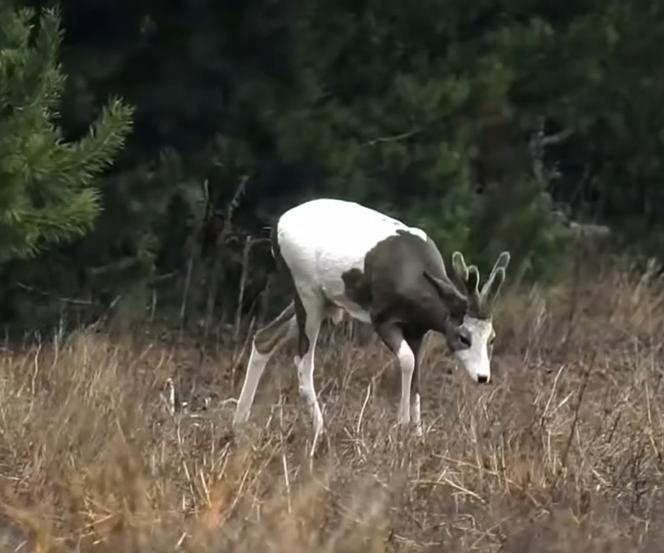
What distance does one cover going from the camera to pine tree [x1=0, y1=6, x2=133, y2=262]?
934cm

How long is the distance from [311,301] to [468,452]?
1.53m

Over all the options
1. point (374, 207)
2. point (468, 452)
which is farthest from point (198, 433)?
Result: point (374, 207)

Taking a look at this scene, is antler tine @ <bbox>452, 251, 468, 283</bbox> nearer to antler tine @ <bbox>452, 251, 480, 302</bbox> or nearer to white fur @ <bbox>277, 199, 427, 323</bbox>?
antler tine @ <bbox>452, 251, 480, 302</bbox>

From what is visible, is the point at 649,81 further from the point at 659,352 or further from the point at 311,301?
the point at 311,301

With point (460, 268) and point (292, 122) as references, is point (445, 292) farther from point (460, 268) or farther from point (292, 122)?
point (292, 122)

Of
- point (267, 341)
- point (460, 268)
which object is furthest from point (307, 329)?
point (460, 268)

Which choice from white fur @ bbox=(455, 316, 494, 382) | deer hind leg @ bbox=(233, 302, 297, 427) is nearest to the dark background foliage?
deer hind leg @ bbox=(233, 302, 297, 427)

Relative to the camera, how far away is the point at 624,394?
9.34 m

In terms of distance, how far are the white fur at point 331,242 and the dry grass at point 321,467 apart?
0.64 metres

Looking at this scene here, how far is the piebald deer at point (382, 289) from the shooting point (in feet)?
27.7

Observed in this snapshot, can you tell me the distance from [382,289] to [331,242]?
364 mm

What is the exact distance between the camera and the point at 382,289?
27.7 feet

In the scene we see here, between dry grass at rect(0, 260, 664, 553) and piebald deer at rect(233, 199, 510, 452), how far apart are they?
0.26 metres

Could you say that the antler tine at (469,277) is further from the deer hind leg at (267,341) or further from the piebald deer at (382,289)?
the deer hind leg at (267,341)
